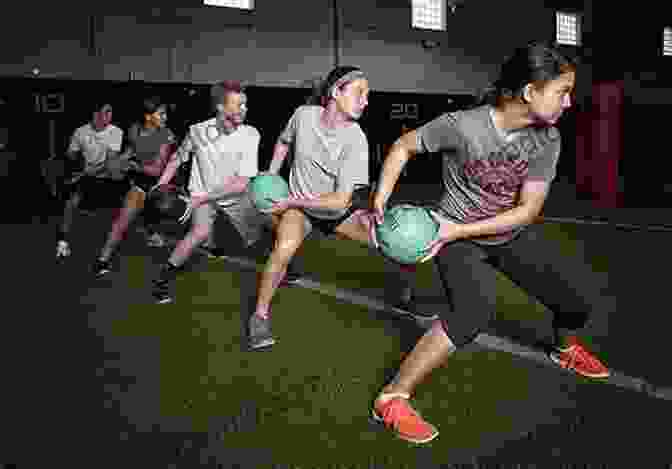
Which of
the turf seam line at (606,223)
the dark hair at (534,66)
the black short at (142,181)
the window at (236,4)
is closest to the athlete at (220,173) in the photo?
the black short at (142,181)

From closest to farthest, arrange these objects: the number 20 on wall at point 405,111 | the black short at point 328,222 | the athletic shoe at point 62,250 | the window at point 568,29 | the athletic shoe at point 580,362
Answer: the athletic shoe at point 580,362 → the black short at point 328,222 → the athletic shoe at point 62,250 → the number 20 on wall at point 405,111 → the window at point 568,29

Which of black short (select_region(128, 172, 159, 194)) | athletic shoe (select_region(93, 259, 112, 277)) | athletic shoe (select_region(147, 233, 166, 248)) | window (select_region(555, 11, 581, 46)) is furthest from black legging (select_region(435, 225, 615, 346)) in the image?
window (select_region(555, 11, 581, 46))

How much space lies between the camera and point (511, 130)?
265 centimetres

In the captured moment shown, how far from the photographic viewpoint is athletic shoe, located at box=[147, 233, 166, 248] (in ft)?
25.6

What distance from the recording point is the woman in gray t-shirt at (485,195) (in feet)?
8.36

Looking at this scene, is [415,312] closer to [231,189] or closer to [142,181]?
[231,189]

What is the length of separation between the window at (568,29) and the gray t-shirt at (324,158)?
18877 millimetres

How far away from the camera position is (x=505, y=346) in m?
3.76

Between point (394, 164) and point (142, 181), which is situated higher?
point (394, 164)

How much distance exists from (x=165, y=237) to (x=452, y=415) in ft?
20.2

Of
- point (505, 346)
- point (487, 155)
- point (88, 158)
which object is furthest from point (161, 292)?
point (88, 158)

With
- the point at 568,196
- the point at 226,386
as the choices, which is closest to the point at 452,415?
the point at 226,386

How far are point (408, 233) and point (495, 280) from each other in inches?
18.1

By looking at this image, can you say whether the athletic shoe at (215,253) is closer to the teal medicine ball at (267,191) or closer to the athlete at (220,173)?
the athlete at (220,173)
